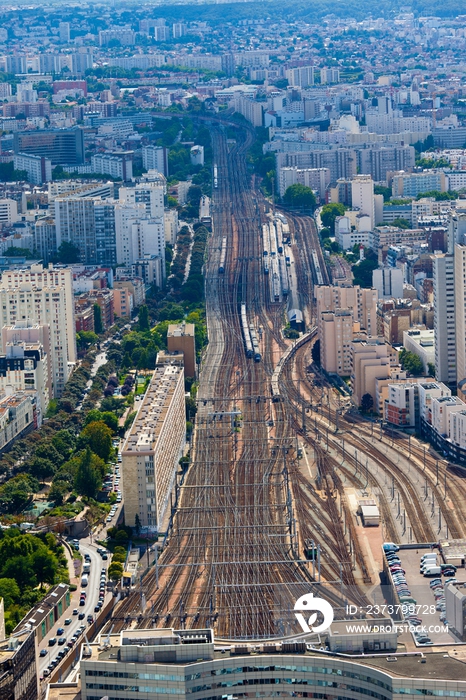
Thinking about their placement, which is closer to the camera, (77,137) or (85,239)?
(85,239)

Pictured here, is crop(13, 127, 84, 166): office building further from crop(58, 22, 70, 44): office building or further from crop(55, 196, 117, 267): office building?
crop(58, 22, 70, 44): office building

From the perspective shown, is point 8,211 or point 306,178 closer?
point 8,211

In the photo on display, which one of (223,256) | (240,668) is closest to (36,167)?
(223,256)

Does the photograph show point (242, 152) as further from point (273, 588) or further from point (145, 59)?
point (273, 588)

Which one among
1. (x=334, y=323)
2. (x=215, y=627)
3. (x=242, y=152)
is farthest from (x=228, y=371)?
(x=242, y=152)

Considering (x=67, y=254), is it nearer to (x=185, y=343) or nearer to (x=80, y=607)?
(x=185, y=343)

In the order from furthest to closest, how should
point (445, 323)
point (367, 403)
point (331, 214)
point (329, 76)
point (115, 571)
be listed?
point (329, 76), point (331, 214), point (445, 323), point (367, 403), point (115, 571)

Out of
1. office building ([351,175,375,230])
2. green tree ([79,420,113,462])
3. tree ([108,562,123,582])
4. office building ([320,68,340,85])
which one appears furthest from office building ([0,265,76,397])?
office building ([320,68,340,85])

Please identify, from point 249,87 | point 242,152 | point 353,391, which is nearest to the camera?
point 353,391
